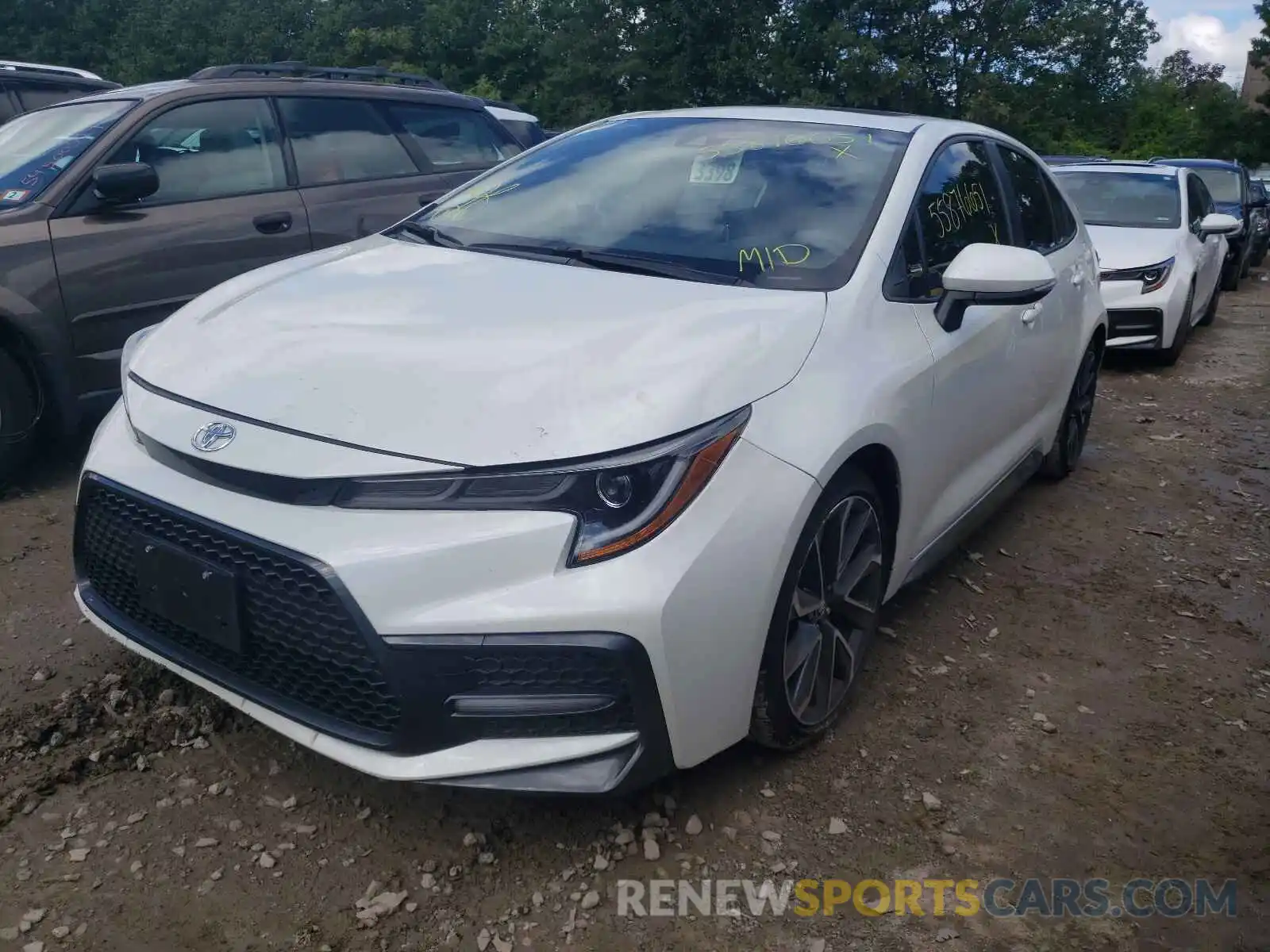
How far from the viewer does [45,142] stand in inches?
187

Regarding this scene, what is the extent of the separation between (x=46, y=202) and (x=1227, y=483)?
5.57 meters

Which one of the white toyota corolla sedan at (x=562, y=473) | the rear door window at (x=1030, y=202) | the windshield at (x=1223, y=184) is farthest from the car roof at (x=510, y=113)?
the windshield at (x=1223, y=184)

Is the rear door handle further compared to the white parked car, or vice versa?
the white parked car

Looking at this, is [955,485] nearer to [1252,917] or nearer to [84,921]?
[1252,917]

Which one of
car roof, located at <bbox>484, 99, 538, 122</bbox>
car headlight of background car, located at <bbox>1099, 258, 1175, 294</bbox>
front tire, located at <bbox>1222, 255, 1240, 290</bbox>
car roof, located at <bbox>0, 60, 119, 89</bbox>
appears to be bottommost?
front tire, located at <bbox>1222, 255, 1240, 290</bbox>

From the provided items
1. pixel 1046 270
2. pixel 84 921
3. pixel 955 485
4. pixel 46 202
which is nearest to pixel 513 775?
pixel 84 921

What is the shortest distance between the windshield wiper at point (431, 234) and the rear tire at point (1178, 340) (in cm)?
654

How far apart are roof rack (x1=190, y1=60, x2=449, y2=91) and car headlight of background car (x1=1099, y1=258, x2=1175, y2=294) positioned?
509 centimetres

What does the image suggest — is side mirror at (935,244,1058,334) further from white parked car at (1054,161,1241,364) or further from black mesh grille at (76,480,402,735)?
white parked car at (1054,161,1241,364)

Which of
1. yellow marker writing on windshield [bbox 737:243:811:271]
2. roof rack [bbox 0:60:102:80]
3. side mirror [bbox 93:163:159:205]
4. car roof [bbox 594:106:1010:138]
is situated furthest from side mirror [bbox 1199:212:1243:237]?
roof rack [bbox 0:60:102:80]

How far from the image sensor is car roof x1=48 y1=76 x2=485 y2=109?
4.93 metres

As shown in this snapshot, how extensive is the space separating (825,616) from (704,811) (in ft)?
1.86

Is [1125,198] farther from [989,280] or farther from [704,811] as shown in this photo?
[704,811]

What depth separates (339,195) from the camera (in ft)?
17.5
